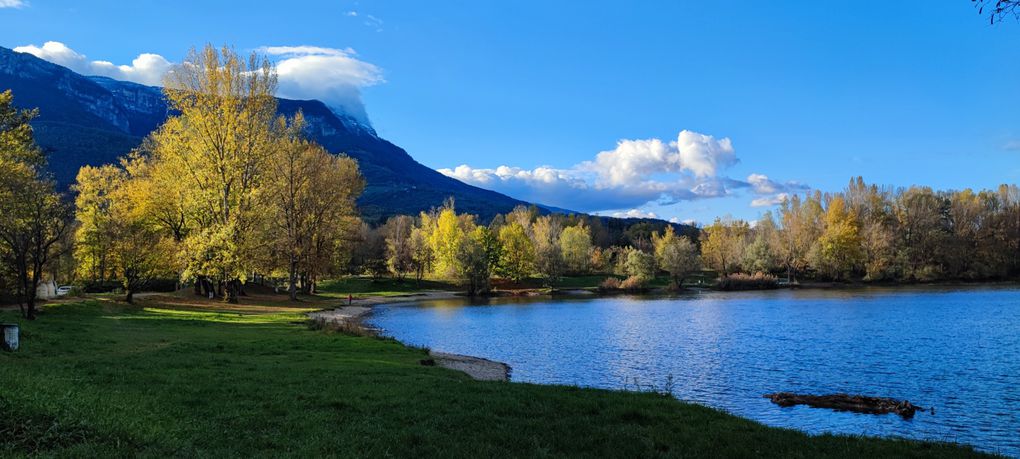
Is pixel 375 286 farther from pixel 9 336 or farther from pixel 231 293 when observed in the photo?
pixel 9 336

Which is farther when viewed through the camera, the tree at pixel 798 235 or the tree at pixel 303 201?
the tree at pixel 798 235

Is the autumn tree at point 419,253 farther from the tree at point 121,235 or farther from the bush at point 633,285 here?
the tree at point 121,235

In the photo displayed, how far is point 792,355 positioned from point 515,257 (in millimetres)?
89449

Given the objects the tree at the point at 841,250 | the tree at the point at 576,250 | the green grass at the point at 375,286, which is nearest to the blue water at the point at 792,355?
the green grass at the point at 375,286

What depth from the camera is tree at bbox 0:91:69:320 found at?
31797 mm

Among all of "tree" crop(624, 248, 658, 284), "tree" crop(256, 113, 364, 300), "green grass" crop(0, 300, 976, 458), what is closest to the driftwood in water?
"green grass" crop(0, 300, 976, 458)

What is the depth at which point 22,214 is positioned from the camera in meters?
33.5

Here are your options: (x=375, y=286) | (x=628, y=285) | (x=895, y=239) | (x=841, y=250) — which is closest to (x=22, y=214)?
(x=375, y=286)

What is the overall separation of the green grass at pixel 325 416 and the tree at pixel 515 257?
96.8 metres

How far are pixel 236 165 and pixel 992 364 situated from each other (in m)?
53.6

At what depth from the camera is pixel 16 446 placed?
27.6ft

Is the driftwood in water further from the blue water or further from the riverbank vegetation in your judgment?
the riverbank vegetation

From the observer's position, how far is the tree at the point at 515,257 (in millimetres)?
118875

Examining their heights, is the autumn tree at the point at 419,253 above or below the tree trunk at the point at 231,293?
above
